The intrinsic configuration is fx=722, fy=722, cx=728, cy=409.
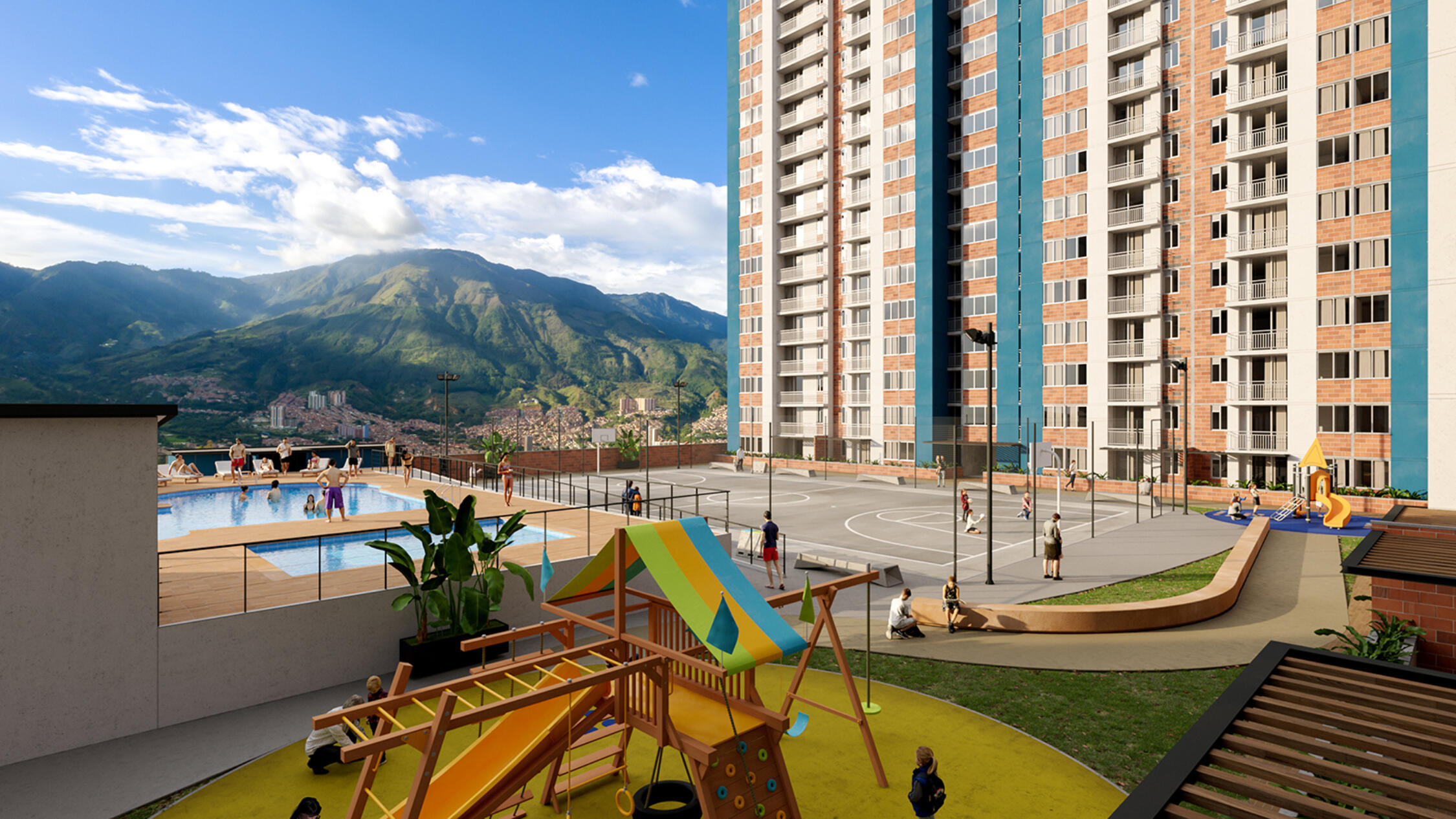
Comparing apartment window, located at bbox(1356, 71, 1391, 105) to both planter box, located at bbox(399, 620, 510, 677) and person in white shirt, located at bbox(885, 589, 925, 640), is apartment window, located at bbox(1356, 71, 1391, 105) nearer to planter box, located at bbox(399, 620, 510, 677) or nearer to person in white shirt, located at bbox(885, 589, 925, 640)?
person in white shirt, located at bbox(885, 589, 925, 640)

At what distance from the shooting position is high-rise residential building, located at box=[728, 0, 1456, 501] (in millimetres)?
39594

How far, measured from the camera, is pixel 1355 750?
16.0 ft

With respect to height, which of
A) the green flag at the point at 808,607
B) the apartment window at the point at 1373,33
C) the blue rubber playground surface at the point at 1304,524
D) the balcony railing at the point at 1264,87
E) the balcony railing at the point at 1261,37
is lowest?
the blue rubber playground surface at the point at 1304,524

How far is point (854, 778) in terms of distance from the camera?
1001 centimetres

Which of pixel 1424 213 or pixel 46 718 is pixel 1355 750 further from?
pixel 1424 213

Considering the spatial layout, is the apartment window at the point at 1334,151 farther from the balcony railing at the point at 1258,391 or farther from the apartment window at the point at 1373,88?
the balcony railing at the point at 1258,391

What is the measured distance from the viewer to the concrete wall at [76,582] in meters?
11.0

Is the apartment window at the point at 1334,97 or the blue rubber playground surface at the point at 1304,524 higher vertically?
the apartment window at the point at 1334,97

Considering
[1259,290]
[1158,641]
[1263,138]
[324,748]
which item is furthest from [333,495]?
[1263,138]

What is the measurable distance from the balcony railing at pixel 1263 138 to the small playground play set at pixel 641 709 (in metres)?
49.4

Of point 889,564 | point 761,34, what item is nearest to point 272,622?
point 889,564

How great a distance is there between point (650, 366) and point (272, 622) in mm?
174485

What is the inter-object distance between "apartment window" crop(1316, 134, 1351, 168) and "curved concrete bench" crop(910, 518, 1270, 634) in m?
37.8

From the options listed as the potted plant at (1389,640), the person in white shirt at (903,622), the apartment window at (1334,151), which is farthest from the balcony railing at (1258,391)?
the person in white shirt at (903,622)
